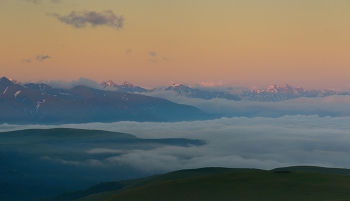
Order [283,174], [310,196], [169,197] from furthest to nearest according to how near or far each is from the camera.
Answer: [283,174] → [169,197] → [310,196]

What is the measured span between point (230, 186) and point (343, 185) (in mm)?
29206

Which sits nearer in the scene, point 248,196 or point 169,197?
point 248,196

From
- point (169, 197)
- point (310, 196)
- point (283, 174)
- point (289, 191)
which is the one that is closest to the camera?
point (310, 196)

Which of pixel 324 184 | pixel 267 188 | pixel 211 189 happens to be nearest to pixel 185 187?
pixel 211 189

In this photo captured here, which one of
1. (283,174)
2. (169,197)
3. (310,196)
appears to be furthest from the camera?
(283,174)

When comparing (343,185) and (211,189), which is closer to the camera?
(343,185)

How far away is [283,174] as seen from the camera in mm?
183375

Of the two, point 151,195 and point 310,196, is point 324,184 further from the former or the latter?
point 151,195

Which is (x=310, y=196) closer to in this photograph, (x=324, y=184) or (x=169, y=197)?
(x=324, y=184)

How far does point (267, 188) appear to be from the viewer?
540ft

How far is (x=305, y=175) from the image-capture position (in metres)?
179

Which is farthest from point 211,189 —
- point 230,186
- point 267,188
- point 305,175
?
point 305,175

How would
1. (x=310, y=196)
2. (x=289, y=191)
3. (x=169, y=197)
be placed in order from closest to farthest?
(x=310, y=196) < (x=289, y=191) < (x=169, y=197)

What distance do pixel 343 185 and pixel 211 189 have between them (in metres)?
33.9
